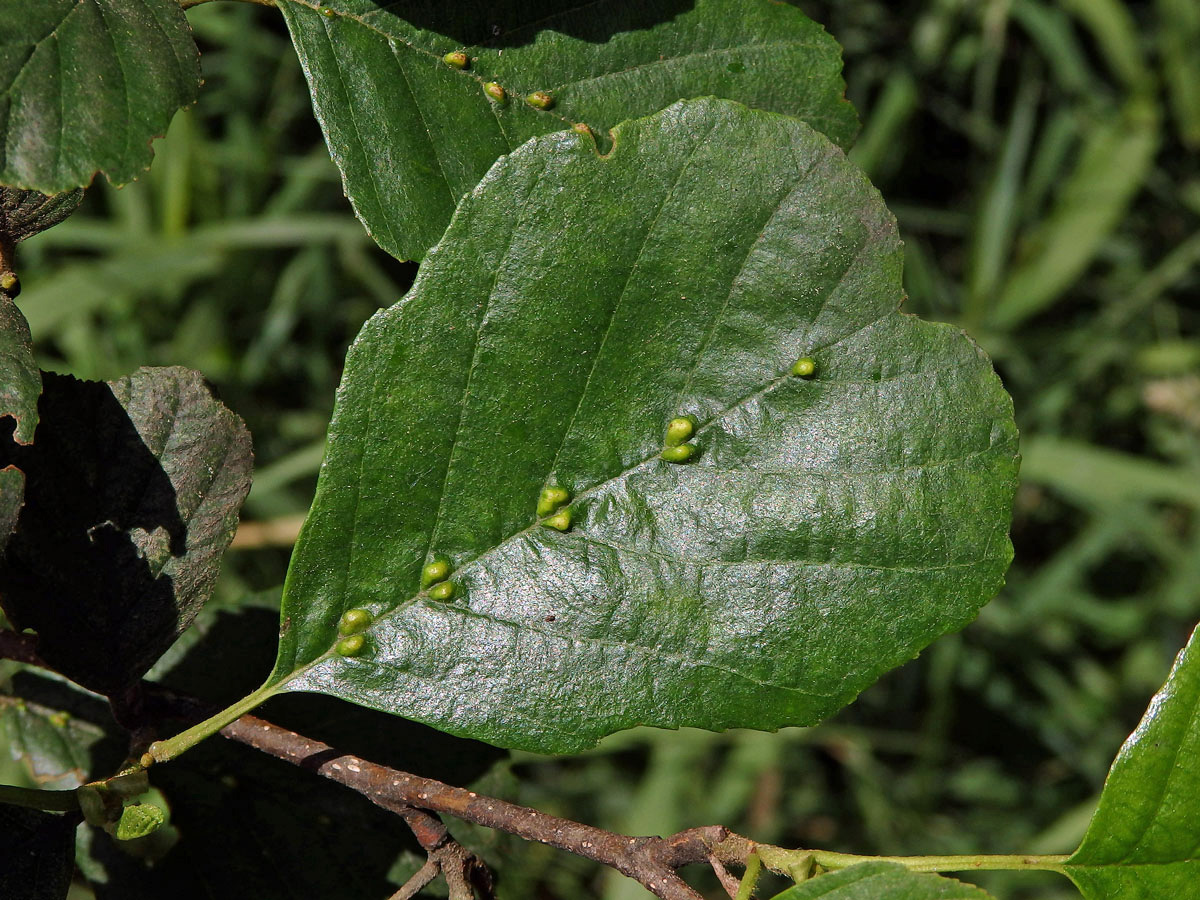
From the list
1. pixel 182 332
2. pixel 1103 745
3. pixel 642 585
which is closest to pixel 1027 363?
pixel 1103 745

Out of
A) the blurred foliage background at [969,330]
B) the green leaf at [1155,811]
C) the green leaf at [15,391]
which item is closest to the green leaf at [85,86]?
the green leaf at [15,391]

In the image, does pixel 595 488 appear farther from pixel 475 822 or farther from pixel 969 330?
pixel 969 330

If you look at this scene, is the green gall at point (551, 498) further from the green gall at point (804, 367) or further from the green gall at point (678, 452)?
the green gall at point (804, 367)

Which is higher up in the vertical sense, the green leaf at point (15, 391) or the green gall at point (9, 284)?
the green gall at point (9, 284)

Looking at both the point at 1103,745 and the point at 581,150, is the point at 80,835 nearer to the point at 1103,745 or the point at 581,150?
the point at 581,150

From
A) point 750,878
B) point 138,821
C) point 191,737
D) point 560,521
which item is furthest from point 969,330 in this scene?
point 138,821

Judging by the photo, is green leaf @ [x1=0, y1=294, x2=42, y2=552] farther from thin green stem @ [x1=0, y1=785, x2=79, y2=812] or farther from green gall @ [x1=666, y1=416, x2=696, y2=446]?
green gall @ [x1=666, y1=416, x2=696, y2=446]
